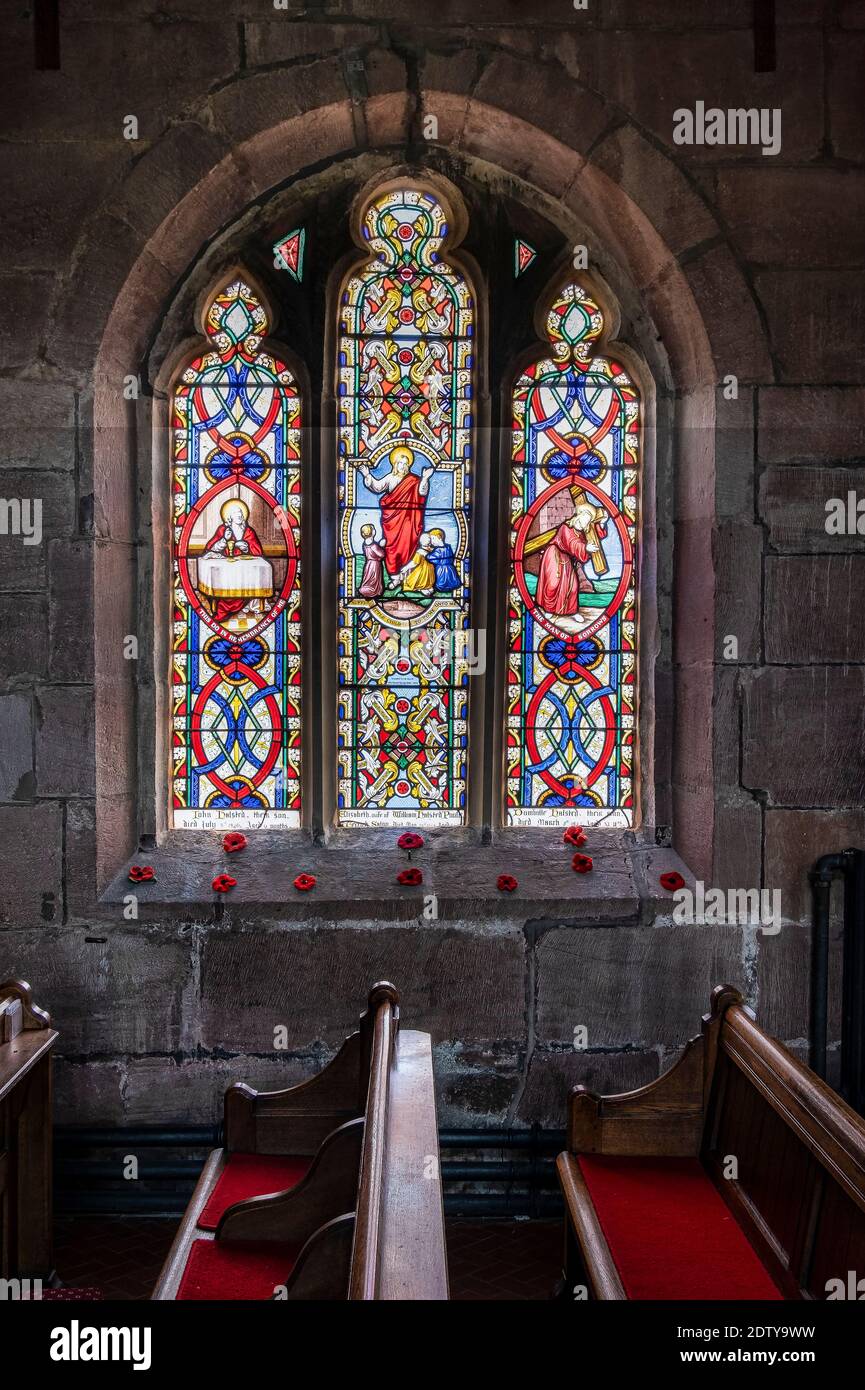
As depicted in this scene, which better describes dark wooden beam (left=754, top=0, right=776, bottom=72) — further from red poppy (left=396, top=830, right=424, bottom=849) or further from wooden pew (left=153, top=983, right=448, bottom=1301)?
wooden pew (left=153, top=983, right=448, bottom=1301)

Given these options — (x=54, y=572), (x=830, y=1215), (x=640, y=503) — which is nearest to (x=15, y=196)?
(x=54, y=572)

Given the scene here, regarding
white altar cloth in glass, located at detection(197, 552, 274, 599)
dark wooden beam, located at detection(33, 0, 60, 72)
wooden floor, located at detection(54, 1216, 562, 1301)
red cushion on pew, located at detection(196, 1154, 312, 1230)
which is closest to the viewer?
red cushion on pew, located at detection(196, 1154, 312, 1230)

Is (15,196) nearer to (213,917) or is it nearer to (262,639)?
(262,639)

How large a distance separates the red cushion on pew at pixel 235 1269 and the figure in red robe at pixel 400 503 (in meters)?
2.57

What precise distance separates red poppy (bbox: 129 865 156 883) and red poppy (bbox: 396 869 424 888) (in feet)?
3.00

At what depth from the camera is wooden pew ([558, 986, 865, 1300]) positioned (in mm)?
2396

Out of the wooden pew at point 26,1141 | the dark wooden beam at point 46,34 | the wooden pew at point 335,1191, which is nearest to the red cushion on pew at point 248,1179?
the wooden pew at point 335,1191

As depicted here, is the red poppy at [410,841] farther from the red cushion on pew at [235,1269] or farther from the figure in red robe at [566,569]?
the red cushion on pew at [235,1269]

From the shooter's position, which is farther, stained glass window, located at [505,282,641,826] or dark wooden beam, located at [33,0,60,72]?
stained glass window, located at [505,282,641,826]

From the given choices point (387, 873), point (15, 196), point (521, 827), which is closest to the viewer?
point (15, 196)

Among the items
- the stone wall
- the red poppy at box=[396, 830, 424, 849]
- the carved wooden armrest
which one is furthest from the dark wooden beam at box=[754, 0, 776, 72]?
the carved wooden armrest

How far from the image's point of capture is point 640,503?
4.58 m

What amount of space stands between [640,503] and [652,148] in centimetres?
128

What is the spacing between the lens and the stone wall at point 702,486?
4.04m
